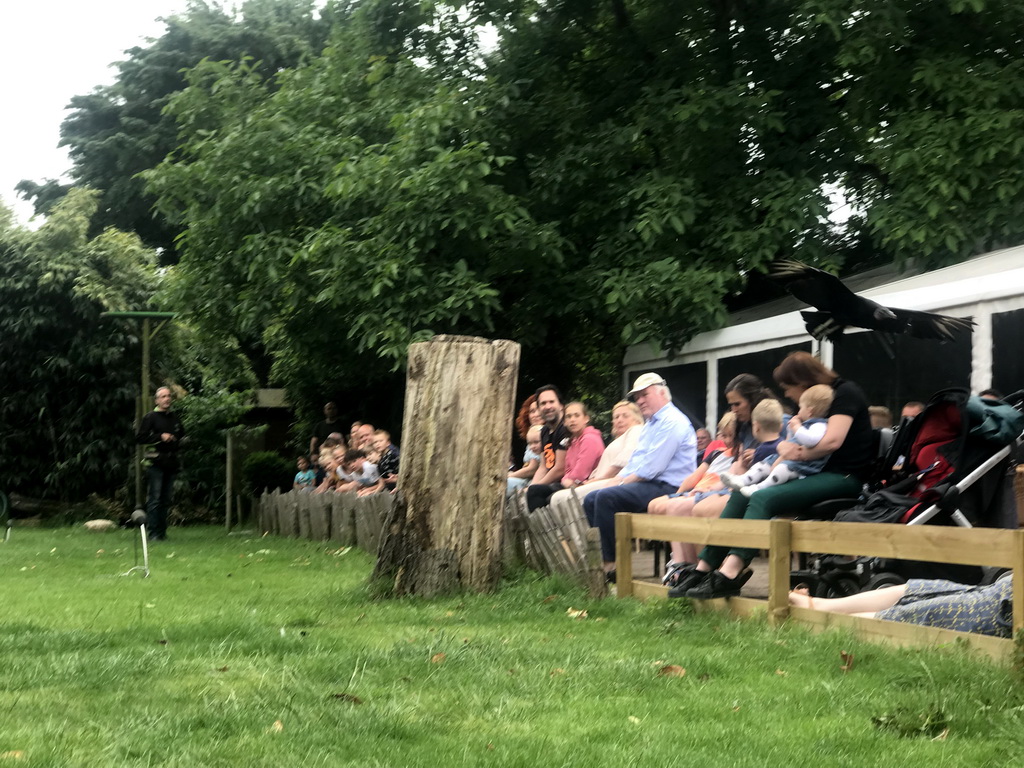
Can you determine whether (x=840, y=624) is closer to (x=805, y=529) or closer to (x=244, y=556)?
(x=805, y=529)

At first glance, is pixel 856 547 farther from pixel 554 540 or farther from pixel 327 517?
pixel 327 517

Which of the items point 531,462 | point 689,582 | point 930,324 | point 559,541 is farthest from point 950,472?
point 531,462

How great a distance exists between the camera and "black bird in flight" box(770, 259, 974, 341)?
299 inches

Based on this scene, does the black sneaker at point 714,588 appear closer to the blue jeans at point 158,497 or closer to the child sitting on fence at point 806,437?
the child sitting on fence at point 806,437

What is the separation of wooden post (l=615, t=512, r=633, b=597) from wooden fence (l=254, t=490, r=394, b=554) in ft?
11.1

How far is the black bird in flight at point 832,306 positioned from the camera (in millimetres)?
7582

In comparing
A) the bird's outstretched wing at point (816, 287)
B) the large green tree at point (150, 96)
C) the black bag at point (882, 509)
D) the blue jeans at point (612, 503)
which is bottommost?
the blue jeans at point (612, 503)

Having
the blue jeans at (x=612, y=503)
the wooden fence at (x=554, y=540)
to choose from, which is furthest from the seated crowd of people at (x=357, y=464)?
the blue jeans at (x=612, y=503)

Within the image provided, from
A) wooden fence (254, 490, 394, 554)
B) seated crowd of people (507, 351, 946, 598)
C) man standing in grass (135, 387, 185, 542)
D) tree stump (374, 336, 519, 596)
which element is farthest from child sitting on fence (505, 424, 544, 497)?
man standing in grass (135, 387, 185, 542)

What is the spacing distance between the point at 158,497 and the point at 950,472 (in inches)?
442

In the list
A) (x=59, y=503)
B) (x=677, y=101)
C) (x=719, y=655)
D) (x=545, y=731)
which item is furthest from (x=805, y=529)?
(x=59, y=503)

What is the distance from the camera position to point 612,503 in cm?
872

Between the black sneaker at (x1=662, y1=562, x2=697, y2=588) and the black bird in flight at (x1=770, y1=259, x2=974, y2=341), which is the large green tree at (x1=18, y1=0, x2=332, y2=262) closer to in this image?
the black bird in flight at (x1=770, y1=259, x2=974, y2=341)

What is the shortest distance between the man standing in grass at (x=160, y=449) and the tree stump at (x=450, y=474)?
7.84 meters
